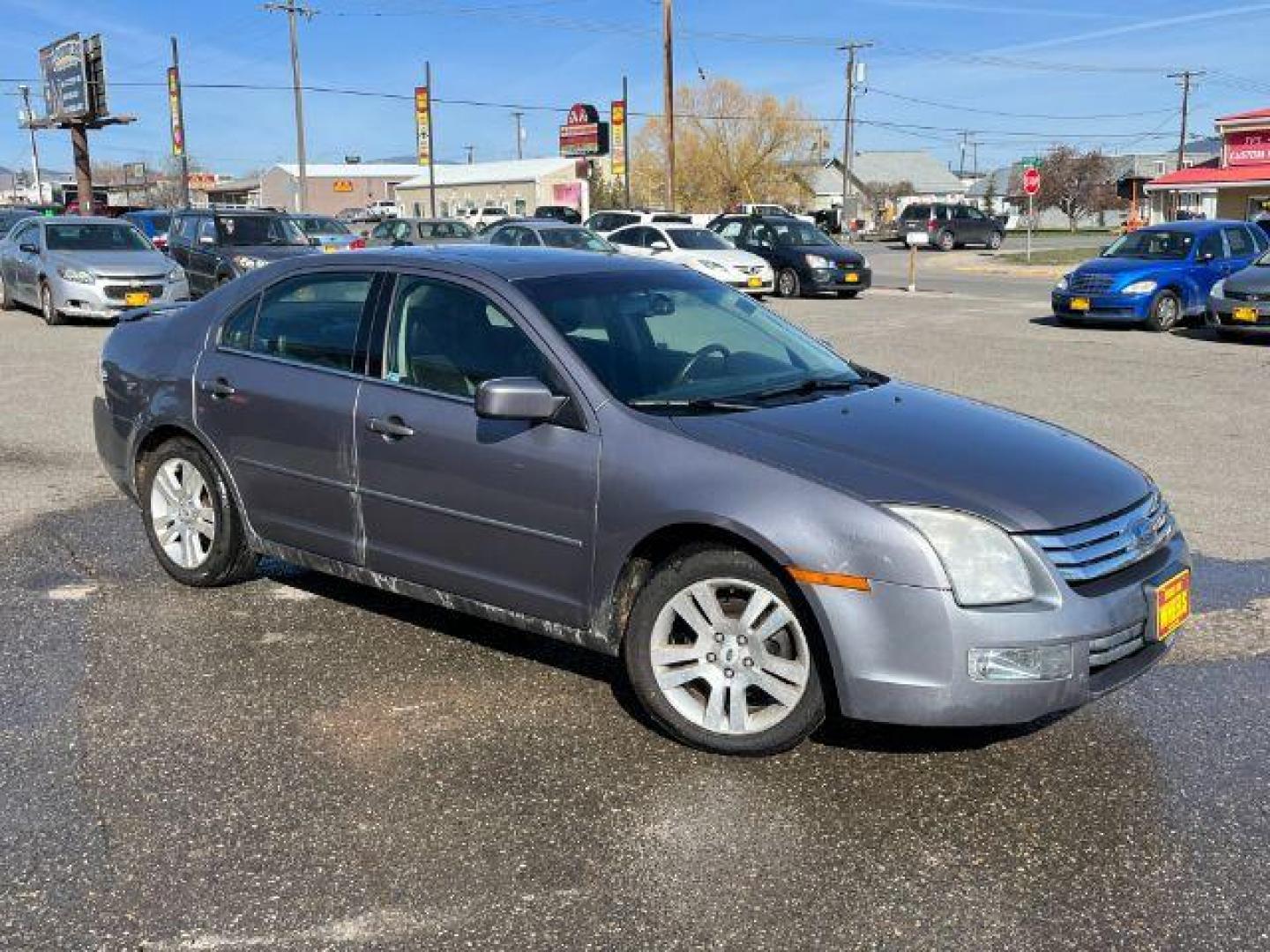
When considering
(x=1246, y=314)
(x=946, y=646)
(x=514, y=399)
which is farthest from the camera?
(x=1246, y=314)

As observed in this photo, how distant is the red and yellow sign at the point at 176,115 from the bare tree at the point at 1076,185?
52.1 m

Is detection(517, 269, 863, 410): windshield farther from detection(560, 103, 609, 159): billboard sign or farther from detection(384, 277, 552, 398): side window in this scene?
detection(560, 103, 609, 159): billboard sign

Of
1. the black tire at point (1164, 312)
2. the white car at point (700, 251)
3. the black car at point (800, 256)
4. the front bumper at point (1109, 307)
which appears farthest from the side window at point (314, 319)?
the black car at point (800, 256)

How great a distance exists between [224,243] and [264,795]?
1832 centimetres

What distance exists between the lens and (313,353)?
5.04m

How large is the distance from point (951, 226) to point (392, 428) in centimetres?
5071

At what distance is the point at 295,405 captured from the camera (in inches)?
196

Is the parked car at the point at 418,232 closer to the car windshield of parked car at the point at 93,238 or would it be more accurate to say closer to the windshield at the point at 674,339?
the car windshield of parked car at the point at 93,238

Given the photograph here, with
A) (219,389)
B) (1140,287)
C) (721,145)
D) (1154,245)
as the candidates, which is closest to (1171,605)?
(219,389)

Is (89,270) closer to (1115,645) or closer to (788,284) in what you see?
(788,284)

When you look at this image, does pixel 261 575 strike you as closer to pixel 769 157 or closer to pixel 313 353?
pixel 313 353

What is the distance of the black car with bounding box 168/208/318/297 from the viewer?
19.8m

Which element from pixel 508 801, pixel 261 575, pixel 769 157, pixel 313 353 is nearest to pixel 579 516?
pixel 508 801

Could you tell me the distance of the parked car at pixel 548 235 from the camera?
22.1 m
